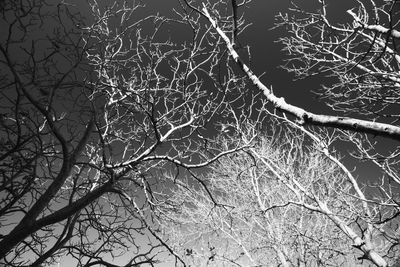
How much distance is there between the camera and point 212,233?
380 inches

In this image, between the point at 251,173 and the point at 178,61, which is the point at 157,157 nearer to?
the point at 178,61

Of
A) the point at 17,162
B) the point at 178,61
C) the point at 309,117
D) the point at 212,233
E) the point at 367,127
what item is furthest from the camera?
the point at 212,233

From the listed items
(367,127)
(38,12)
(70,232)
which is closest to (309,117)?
(367,127)

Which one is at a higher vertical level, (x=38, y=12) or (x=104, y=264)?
(x=38, y=12)

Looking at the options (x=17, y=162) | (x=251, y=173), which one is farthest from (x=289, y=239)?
(x=17, y=162)

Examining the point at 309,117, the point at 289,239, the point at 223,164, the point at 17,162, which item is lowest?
the point at 309,117

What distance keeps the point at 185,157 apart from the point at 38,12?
2528 mm

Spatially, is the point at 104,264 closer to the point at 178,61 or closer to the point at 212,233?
the point at 178,61

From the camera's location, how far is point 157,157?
3.79 m

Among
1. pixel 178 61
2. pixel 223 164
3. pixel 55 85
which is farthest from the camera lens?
pixel 223 164

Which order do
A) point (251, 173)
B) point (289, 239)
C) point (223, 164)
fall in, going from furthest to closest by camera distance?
point (223, 164)
point (251, 173)
point (289, 239)

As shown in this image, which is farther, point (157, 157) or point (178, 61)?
point (178, 61)

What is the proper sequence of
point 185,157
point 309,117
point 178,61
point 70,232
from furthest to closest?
point 178,61, point 70,232, point 185,157, point 309,117

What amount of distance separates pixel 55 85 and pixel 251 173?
22.8 ft
